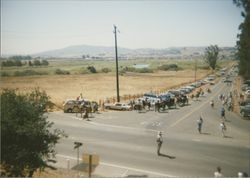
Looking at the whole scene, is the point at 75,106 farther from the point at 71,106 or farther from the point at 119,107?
the point at 119,107

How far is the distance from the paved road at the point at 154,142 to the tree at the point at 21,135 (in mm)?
5256

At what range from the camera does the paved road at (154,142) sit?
67.3 feet

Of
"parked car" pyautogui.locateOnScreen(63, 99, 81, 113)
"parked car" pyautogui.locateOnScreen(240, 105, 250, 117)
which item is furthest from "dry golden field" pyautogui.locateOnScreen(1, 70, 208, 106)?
"parked car" pyautogui.locateOnScreen(240, 105, 250, 117)

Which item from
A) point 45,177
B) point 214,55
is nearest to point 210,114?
point 45,177

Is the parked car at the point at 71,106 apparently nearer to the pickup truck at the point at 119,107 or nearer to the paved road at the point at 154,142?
the paved road at the point at 154,142

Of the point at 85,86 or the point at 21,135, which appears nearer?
the point at 21,135

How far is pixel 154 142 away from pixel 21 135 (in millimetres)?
13390

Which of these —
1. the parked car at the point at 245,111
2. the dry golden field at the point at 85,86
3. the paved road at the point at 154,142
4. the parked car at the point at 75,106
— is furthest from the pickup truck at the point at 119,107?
the parked car at the point at 245,111

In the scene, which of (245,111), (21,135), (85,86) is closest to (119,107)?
(245,111)

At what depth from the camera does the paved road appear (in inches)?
807

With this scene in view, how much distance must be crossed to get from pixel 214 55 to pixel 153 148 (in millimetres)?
120249

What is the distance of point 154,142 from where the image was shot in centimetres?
2650

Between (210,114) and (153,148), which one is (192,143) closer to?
(153,148)

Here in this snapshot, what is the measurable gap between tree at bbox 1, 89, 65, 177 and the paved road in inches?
207
